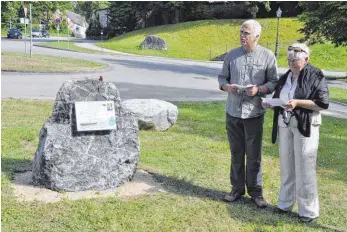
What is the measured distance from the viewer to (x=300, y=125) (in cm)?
457

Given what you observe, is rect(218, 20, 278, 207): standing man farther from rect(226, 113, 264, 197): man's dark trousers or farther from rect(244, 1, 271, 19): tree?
rect(244, 1, 271, 19): tree

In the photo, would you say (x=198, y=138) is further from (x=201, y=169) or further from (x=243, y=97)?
(x=243, y=97)

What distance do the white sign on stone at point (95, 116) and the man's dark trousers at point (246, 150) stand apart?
1476 millimetres

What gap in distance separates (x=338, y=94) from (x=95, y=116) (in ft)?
43.9

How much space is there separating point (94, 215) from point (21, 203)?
2.92 ft

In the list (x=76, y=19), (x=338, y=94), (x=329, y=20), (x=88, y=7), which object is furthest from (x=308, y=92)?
(x=88, y=7)

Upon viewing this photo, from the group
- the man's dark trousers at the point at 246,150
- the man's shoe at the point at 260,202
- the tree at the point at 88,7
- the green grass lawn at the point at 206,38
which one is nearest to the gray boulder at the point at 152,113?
the man's dark trousers at the point at 246,150

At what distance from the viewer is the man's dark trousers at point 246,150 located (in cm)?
500

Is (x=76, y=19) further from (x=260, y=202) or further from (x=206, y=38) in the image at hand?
(x=260, y=202)

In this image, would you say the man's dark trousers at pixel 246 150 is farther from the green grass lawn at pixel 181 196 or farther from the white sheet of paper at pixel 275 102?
the white sheet of paper at pixel 275 102

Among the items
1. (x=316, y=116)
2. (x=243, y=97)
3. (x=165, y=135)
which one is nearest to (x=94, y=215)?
(x=243, y=97)

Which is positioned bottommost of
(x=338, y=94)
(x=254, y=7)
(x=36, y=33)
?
(x=338, y=94)

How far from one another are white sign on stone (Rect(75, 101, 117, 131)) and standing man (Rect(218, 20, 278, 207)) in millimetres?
1462

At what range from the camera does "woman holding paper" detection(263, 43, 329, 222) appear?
4.50 m
